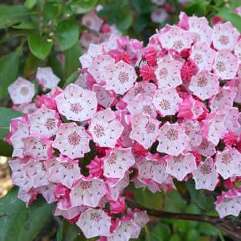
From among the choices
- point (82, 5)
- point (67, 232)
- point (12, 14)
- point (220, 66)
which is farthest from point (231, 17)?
point (67, 232)

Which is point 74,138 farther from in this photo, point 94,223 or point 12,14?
point 12,14

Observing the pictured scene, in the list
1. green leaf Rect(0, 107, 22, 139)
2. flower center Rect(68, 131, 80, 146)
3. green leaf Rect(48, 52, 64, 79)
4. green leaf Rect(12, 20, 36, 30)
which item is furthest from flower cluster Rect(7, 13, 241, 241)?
green leaf Rect(48, 52, 64, 79)

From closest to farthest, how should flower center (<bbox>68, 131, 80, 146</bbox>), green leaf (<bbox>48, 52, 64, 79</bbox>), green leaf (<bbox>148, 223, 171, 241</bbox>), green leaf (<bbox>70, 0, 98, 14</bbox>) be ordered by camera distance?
flower center (<bbox>68, 131, 80, 146</bbox>), green leaf (<bbox>70, 0, 98, 14</bbox>), green leaf (<bbox>148, 223, 171, 241</bbox>), green leaf (<bbox>48, 52, 64, 79</bbox>)

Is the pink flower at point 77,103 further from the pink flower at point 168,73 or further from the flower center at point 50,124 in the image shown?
the pink flower at point 168,73

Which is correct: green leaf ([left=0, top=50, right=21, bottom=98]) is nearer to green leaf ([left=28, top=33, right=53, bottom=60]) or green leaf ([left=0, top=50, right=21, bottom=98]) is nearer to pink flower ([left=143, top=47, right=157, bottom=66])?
green leaf ([left=28, top=33, right=53, bottom=60])

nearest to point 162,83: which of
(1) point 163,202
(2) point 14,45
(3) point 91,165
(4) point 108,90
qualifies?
(4) point 108,90

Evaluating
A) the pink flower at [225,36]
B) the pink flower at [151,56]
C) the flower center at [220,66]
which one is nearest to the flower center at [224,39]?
the pink flower at [225,36]

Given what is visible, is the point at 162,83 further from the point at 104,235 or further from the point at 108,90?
the point at 104,235
